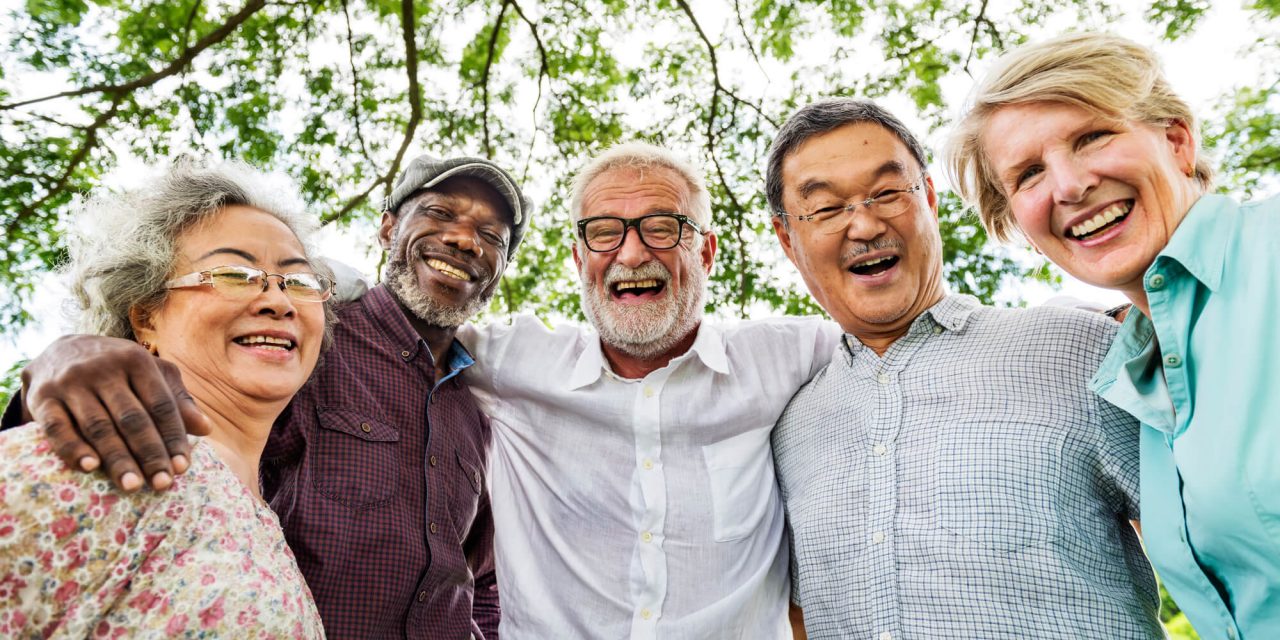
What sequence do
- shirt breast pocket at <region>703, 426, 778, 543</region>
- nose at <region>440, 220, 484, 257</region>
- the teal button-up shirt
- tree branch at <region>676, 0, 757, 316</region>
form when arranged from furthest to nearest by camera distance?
tree branch at <region>676, 0, 757, 316</region> < nose at <region>440, 220, 484, 257</region> < shirt breast pocket at <region>703, 426, 778, 543</region> < the teal button-up shirt

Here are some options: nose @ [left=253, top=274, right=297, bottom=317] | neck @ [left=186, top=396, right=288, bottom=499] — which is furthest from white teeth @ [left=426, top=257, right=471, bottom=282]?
neck @ [left=186, top=396, right=288, bottom=499]

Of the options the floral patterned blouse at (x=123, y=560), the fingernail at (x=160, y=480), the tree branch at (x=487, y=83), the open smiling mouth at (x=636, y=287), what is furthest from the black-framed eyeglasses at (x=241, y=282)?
the tree branch at (x=487, y=83)

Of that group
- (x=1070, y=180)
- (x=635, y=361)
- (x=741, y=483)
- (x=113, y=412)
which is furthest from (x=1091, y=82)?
(x=113, y=412)

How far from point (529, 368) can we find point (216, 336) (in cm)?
122

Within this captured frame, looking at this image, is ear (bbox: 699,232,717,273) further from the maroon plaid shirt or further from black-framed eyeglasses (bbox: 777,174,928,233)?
the maroon plaid shirt

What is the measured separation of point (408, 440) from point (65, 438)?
128 cm

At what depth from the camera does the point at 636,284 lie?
2.96 meters

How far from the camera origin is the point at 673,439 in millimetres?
2637

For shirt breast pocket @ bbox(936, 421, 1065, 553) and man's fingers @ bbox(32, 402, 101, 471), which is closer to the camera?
man's fingers @ bbox(32, 402, 101, 471)

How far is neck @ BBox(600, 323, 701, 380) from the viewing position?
2924 millimetres

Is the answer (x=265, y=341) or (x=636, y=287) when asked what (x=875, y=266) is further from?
(x=265, y=341)

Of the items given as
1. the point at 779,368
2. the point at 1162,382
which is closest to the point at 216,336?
the point at 779,368

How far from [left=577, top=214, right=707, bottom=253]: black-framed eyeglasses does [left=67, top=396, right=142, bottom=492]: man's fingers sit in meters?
1.92

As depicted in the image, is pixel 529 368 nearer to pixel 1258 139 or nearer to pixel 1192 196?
pixel 1192 196
